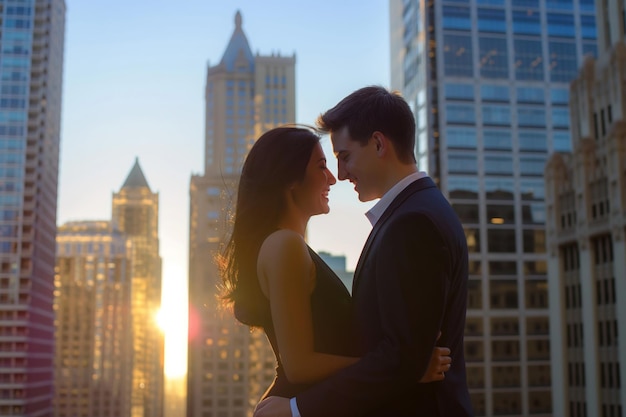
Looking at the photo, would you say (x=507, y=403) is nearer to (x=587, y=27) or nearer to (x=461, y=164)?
(x=461, y=164)

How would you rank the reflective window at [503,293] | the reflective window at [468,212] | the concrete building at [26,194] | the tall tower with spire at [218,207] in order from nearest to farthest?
the reflective window at [503,293] < the reflective window at [468,212] < the concrete building at [26,194] < the tall tower with spire at [218,207]

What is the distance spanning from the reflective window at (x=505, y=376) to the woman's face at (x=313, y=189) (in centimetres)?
7455

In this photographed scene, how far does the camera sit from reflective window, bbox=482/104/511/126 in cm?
8275

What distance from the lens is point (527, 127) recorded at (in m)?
83.6

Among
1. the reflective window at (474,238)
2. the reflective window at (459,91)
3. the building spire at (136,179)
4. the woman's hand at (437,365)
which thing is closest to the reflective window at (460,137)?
the reflective window at (459,91)

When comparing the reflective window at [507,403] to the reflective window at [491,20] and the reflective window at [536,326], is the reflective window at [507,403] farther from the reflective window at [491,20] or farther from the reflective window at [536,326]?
the reflective window at [491,20]

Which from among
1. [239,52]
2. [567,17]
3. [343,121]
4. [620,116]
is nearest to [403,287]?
[343,121]

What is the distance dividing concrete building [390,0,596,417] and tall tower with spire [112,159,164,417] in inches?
3874

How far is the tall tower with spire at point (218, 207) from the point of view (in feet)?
352

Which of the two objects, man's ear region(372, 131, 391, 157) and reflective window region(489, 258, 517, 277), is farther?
reflective window region(489, 258, 517, 277)

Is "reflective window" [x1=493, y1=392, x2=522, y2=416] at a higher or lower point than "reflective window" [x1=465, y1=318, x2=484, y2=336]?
lower

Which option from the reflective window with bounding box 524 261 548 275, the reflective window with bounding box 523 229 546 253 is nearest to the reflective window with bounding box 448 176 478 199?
the reflective window with bounding box 523 229 546 253

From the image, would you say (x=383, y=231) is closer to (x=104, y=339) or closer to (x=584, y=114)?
(x=584, y=114)

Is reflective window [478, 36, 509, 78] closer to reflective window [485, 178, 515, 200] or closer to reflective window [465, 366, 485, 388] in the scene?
reflective window [485, 178, 515, 200]
